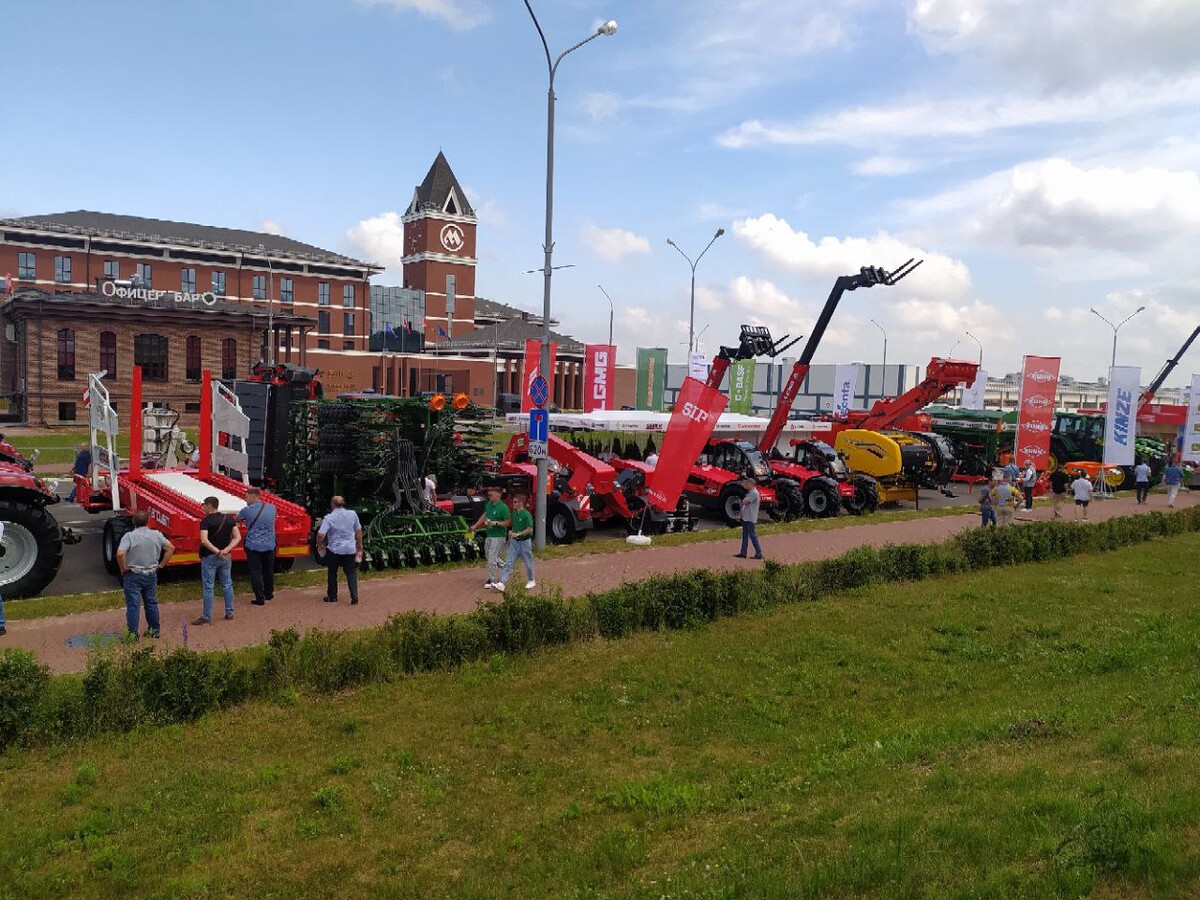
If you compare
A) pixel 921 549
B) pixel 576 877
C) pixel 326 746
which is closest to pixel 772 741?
pixel 576 877

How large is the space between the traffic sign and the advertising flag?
21.5 m

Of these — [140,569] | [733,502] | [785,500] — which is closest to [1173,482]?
[785,500]

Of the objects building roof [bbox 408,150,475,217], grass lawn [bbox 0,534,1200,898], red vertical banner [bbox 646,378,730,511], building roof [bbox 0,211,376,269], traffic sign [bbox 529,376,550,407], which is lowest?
grass lawn [bbox 0,534,1200,898]

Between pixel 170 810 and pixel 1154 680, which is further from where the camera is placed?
pixel 1154 680

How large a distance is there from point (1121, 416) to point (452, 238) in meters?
70.6

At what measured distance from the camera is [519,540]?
11.8 metres

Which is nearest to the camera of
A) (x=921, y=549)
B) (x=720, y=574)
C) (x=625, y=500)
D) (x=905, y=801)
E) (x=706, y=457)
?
(x=905, y=801)

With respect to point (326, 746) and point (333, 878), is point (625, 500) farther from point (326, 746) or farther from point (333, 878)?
point (333, 878)

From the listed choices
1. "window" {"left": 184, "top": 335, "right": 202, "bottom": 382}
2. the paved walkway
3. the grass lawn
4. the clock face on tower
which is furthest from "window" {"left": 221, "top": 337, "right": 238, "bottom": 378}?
the grass lawn

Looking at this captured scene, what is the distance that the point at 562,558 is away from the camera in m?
14.4

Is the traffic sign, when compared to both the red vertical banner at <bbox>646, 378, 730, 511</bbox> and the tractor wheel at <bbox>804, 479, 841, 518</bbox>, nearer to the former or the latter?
the red vertical banner at <bbox>646, 378, 730, 511</bbox>

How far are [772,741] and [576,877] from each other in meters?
2.55

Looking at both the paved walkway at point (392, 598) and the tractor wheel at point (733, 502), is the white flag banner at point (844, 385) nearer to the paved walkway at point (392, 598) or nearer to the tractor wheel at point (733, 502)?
the tractor wheel at point (733, 502)

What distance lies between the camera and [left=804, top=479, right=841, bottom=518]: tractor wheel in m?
20.7
